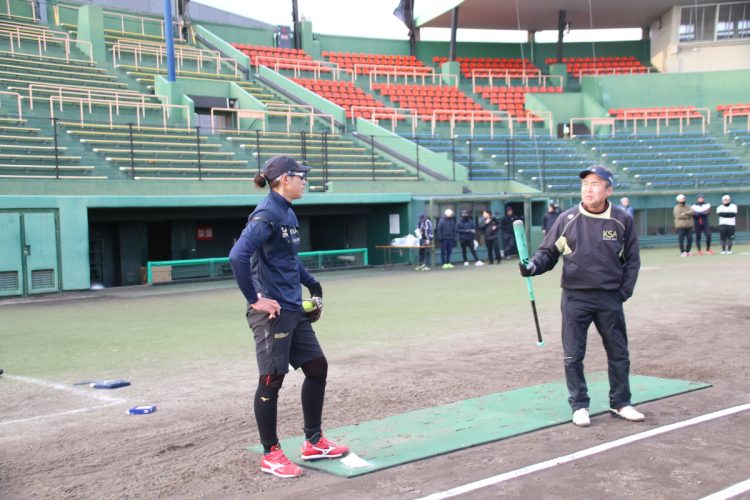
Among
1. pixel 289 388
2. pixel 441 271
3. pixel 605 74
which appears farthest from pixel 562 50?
pixel 289 388

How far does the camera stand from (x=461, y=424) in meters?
6.13

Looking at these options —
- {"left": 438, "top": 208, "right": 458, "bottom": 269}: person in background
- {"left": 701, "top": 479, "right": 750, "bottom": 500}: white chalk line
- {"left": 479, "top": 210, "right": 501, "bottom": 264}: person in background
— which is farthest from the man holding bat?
{"left": 479, "top": 210, "right": 501, "bottom": 264}: person in background

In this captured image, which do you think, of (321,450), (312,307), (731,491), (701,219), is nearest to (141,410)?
(321,450)

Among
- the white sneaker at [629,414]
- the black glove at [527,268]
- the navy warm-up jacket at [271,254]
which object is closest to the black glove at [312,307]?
the navy warm-up jacket at [271,254]

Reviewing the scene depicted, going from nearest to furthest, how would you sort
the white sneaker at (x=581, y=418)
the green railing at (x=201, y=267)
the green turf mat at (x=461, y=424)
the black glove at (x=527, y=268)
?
the green turf mat at (x=461, y=424)
the white sneaker at (x=581, y=418)
the black glove at (x=527, y=268)
the green railing at (x=201, y=267)

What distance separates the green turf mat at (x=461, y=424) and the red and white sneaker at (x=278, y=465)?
0.21 m

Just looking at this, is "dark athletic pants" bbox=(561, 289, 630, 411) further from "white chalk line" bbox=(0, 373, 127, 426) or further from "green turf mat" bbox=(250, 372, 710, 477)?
"white chalk line" bbox=(0, 373, 127, 426)

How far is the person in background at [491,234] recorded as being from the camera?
79.5ft

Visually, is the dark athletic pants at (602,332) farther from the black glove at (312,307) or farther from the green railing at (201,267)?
the green railing at (201,267)

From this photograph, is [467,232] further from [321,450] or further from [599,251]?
[321,450]

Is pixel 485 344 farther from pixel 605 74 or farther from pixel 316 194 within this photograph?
pixel 605 74

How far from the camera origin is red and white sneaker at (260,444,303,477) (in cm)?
502

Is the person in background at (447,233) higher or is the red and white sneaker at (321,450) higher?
the person in background at (447,233)

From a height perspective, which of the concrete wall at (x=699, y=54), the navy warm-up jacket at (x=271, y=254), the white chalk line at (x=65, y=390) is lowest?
the white chalk line at (x=65, y=390)
